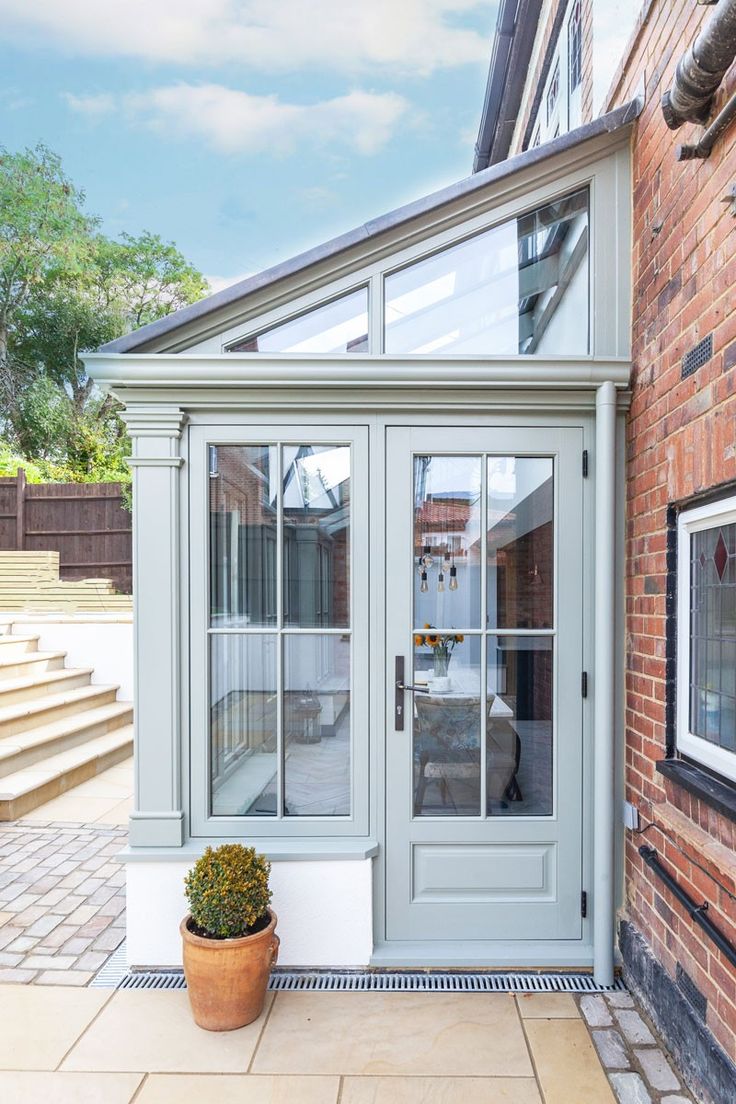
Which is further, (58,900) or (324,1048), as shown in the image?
(58,900)

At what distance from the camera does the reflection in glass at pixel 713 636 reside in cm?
186

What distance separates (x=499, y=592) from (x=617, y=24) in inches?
105

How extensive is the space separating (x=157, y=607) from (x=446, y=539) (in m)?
1.14

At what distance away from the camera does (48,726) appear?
526 cm

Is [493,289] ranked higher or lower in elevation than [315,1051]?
higher

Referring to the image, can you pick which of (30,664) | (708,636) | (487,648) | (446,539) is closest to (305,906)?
(487,648)

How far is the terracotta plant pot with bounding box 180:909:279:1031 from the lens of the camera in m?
2.13

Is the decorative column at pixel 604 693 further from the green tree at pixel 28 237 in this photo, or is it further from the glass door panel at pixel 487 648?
the green tree at pixel 28 237

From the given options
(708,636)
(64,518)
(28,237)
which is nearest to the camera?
(708,636)

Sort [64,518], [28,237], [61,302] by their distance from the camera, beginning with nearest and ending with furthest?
[64,518] → [28,237] → [61,302]

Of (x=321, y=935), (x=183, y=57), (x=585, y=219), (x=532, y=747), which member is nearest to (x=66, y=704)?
(x=321, y=935)

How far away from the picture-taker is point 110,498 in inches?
382

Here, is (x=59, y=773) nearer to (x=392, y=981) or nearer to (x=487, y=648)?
(x=392, y=981)

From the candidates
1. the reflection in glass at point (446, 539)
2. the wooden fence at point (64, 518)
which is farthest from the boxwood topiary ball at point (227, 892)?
the wooden fence at point (64, 518)
